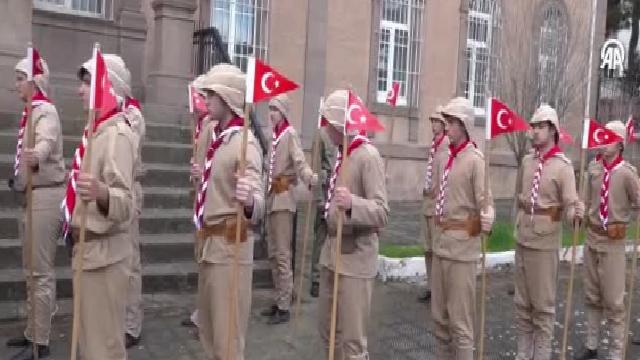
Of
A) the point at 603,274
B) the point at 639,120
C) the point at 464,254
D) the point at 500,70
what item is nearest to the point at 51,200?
the point at 464,254

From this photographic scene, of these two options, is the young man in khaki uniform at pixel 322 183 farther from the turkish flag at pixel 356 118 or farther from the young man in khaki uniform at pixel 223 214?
the young man in khaki uniform at pixel 223 214

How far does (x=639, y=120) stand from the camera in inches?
826

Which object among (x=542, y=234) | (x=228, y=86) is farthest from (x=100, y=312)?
(x=542, y=234)

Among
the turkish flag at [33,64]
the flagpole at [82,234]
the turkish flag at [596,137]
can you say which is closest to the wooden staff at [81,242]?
the flagpole at [82,234]

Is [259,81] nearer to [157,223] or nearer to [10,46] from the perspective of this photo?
[157,223]

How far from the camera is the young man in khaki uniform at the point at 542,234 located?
5.87 m

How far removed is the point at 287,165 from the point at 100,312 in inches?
131

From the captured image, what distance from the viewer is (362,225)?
4594 millimetres

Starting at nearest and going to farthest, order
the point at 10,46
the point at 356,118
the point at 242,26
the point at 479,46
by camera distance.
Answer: the point at 356,118 < the point at 10,46 < the point at 242,26 < the point at 479,46

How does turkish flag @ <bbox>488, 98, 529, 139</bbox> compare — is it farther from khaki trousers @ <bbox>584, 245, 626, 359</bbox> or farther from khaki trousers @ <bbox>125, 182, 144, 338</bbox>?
khaki trousers @ <bbox>125, 182, 144, 338</bbox>

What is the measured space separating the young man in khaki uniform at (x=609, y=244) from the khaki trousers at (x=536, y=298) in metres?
0.75

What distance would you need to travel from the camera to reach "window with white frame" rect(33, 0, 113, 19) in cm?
1090

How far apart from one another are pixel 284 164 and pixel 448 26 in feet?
33.6

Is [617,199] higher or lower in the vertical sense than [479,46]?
lower
